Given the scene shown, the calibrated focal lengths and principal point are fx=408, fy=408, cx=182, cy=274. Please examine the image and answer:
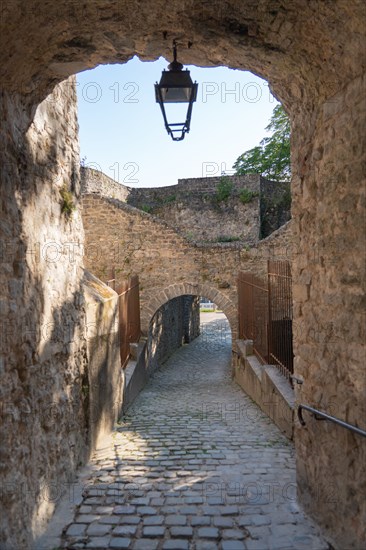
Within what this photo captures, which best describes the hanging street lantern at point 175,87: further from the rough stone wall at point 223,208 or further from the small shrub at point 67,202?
the rough stone wall at point 223,208

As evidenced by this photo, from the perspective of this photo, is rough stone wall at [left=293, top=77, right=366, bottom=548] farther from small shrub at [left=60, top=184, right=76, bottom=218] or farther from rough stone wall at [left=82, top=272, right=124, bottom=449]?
rough stone wall at [left=82, top=272, right=124, bottom=449]

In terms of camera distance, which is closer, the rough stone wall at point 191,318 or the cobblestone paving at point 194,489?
the cobblestone paving at point 194,489

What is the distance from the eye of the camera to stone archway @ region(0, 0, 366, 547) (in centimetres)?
244

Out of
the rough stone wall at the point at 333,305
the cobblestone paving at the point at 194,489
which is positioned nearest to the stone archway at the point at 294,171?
the rough stone wall at the point at 333,305

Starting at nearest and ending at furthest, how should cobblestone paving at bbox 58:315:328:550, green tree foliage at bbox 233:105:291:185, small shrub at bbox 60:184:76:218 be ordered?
cobblestone paving at bbox 58:315:328:550 < small shrub at bbox 60:184:76:218 < green tree foliage at bbox 233:105:291:185

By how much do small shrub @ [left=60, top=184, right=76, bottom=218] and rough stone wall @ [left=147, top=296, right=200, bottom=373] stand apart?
6.90 m

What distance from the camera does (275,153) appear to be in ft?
65.3

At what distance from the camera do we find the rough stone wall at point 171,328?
1158 cm

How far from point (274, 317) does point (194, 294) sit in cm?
464

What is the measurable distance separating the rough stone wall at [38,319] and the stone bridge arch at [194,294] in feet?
21.9

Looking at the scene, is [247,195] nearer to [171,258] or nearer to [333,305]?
[171,258]

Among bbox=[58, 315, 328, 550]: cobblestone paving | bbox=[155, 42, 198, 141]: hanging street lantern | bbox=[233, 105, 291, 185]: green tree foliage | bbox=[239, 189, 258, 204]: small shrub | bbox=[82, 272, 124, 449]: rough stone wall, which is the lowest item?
bbox=[58, 315, 328, 550]: cobblestone paving

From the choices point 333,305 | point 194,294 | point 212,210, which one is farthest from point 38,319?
point 212,210

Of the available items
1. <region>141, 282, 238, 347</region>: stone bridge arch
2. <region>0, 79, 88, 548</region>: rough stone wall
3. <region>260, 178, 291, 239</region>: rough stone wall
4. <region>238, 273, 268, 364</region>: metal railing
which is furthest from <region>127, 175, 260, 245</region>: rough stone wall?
<region>0, 79, 88, 548</region>: rough stone wall
